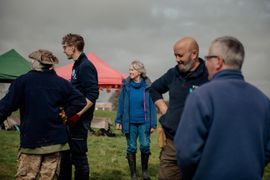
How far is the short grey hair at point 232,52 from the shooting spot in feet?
9.75

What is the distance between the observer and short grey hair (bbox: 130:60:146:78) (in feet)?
26.3

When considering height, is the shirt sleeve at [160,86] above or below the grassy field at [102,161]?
above

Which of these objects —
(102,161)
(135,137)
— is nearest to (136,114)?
(135,137)

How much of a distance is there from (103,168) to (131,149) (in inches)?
53.1

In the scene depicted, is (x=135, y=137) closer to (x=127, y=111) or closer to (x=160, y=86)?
(x=127, y=111)

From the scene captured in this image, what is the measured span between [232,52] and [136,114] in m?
5.14

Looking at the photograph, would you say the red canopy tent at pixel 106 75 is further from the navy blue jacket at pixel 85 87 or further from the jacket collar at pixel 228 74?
the jacket collar at pixel 228 74

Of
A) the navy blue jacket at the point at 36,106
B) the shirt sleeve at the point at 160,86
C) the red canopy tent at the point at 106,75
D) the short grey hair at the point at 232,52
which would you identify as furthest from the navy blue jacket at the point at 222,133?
the red canopy tent at the point at 106,75

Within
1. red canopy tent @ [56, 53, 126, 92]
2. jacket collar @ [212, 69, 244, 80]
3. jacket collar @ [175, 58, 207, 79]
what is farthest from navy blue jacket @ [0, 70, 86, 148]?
red canopy tent @ [56, 53, 126, 92]

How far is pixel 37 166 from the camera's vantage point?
4.77 metres

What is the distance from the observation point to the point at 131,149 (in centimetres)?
797

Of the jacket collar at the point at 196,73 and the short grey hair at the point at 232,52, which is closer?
the short grey hair at the point at 232,52

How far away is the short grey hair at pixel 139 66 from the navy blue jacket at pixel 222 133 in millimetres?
5165

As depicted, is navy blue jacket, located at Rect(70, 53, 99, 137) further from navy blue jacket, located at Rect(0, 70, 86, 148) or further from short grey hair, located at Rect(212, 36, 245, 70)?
short grey hair, located at Rect(212, 36, 245, 70)
